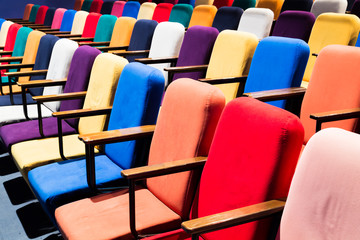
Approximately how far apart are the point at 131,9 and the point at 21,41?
133 cm

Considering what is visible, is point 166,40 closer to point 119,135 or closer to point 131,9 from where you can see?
point 119,135

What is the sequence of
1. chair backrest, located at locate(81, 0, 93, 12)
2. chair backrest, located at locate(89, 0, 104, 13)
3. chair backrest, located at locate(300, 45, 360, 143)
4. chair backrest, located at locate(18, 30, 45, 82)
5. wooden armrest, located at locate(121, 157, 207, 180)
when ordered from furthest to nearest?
1. chair backrest, located at locate(81, 0, 93, 12)
2. chair backrest, located at locate(89, 0, 104, 13)
3. chair backrest, located at locate(18, 30, 45, 82)
4. chair backrest, located at locate(300, 45, 360, 143)
5. wooden armrest, located at locate(121, 157, 207, 180)

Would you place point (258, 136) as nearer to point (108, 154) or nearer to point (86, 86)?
point (108, 154)

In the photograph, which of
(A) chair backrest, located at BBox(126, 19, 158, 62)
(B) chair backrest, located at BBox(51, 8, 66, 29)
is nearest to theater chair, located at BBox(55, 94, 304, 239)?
(A) chair backrest, located at BBox(126, 19, 158, 62)

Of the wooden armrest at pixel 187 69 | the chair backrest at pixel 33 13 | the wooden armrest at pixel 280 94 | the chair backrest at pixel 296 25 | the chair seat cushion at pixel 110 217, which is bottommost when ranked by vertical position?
the chair backrest at pixel 33 13

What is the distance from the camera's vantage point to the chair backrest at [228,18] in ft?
8.44

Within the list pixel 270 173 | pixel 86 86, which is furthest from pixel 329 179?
pixel 86 86

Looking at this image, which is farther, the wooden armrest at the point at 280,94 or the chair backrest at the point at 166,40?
the chair backrest at the point at 166,40

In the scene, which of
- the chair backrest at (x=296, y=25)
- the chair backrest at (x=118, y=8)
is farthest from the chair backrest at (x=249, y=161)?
the chair backrest at (x=118, y=8)

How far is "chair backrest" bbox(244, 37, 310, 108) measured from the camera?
4.60 feet

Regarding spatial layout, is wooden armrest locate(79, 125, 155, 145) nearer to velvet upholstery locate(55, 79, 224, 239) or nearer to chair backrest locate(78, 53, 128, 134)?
velvet upholstery locate(55, 79, 224, 239)

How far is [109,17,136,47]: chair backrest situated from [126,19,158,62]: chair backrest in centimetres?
12

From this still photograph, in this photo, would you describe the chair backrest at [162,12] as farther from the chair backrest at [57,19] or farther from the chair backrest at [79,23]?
the chair backrest at [57,19]

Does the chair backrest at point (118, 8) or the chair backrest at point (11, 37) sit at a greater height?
the chair backrest at point (118, 8)
